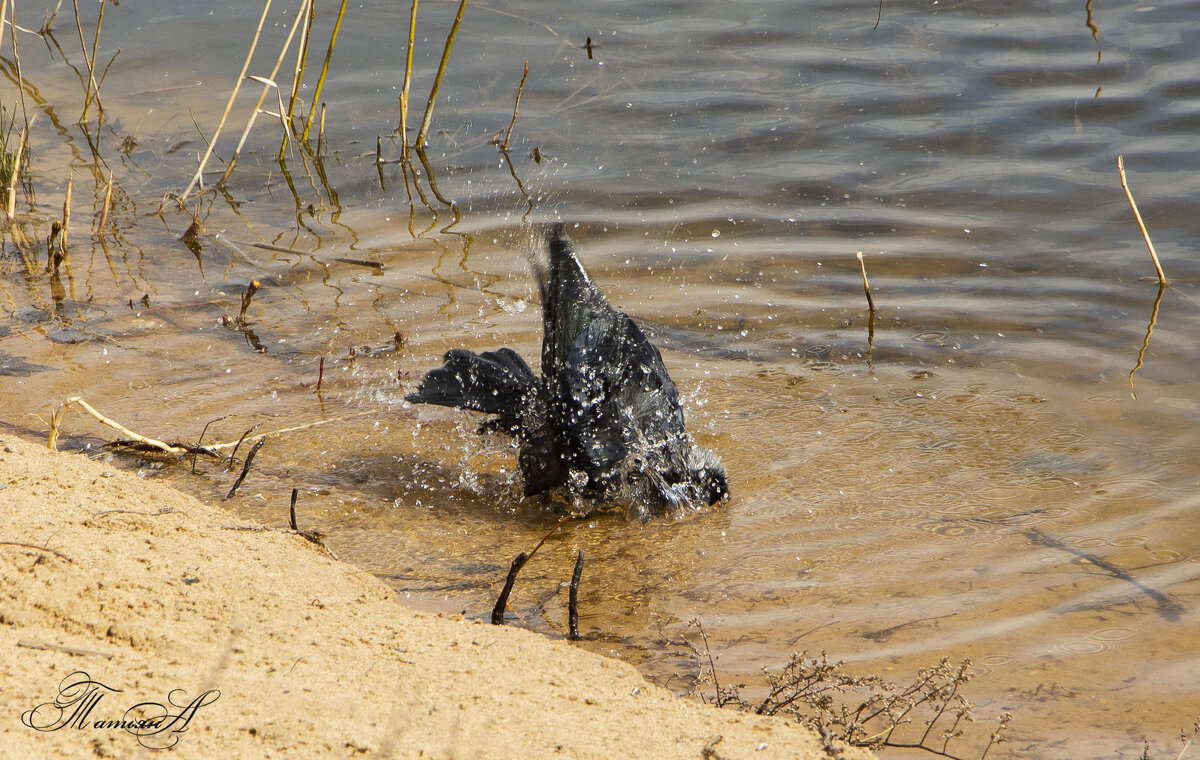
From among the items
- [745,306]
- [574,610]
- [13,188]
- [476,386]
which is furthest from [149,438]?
[745,306]

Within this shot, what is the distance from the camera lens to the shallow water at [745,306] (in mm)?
3363

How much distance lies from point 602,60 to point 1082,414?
5023 mm

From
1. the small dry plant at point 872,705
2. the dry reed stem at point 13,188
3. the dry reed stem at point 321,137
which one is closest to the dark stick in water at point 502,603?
the small dry plant at point 872,705

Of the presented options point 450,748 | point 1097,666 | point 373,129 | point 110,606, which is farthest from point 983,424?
point 373,129

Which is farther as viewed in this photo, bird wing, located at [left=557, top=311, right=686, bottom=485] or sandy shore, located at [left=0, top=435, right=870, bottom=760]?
bird wing, located at [left=557, top=311, right=686, bottom=485]

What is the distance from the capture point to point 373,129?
7715mm

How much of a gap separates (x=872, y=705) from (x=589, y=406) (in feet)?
Answer: 4.83

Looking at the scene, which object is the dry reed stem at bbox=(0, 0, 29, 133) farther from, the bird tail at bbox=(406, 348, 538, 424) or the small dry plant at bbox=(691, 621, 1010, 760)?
the small dry plant at bbox=(691, 621, 1010, 760)

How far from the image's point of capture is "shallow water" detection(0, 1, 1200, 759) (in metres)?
3.36

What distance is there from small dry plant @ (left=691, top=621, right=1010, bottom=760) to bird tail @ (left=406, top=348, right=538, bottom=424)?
1436mm

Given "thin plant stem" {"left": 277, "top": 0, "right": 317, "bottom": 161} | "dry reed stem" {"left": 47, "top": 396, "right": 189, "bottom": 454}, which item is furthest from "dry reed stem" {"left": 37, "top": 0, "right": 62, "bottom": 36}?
Result: "dry reed stem" {"left": 47, "top": 396, "right": 189, "bottom": 454}

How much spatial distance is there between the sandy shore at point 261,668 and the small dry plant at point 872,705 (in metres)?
0.20

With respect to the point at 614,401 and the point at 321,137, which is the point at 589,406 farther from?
the point at 321,137

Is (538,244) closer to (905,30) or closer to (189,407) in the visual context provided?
(189,407)
